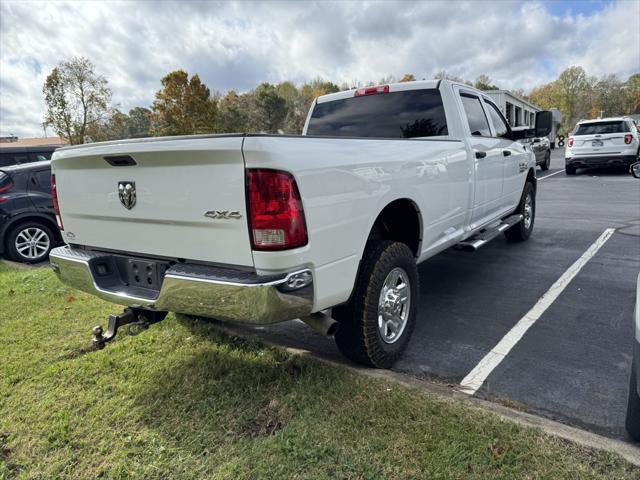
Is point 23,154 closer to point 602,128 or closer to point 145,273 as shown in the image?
point 145,273

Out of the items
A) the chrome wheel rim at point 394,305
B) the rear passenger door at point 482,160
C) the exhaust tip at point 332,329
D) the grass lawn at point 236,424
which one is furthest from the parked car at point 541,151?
the grass lawn at point 236,424

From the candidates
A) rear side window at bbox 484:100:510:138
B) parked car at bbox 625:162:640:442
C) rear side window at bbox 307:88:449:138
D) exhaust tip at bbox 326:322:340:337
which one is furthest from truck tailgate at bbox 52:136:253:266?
rear side window at bbox 484:100:510:138

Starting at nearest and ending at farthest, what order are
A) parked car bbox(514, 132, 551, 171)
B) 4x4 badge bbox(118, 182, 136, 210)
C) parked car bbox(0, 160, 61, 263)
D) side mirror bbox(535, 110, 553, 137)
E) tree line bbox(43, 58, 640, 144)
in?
1. 4x4 badge bbox(118, 182, 136, 210)
2. side mirror bbox(535, 110, 553, 137)
3. parked car bbox(0, 160, 61, 263)
4. parked car bbox(514, 132, 551, 171)
5. tree line bbox(43, 58, 640, 144)

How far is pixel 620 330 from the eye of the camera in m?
3.61

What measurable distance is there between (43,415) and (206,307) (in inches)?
51.9

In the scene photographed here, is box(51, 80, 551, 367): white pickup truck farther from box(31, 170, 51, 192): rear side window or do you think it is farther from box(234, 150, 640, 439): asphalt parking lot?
box(31, 170, 51, 192): rear side window

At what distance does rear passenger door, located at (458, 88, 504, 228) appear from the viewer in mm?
4398

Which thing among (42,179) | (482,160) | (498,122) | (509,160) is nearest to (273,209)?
(482,160)

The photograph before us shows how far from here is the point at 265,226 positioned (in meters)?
2.20

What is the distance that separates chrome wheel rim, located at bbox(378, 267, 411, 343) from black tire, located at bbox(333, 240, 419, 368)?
0.25ft

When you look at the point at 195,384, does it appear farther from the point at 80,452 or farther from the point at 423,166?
the point at 423,166

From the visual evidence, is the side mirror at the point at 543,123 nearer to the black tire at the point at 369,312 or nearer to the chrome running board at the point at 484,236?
the chrome running board at the point at 484,236

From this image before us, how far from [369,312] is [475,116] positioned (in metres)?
2.94

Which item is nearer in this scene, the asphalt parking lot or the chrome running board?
the asphalt parking lot
